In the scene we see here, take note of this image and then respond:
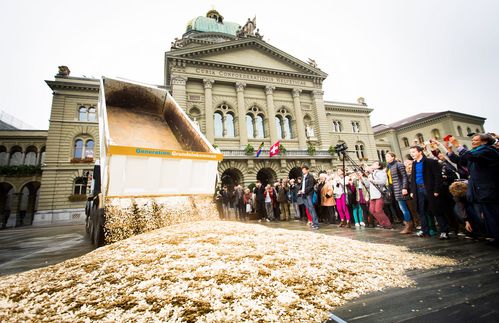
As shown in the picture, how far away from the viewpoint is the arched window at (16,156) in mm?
21758

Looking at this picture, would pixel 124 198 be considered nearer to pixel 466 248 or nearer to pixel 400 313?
pixel 400 313

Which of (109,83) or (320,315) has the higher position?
(109,83)

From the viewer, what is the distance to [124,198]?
3469mm

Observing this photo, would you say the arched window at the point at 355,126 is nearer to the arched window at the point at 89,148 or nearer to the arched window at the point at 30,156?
the arched window at the point at 89,148

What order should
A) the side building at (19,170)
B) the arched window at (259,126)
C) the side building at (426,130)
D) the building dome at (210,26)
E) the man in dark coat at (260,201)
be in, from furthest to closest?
the side building at (426,130) < the building dome at (210,26) < the arched window at (259,126) < the side building at (19,170) < the man in dark coat at (260,201)

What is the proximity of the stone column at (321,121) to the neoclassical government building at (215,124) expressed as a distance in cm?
11

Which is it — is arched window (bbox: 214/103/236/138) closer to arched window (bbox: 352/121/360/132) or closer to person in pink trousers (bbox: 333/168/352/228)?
person in pink trousers (bbox: 333/168/352/228)

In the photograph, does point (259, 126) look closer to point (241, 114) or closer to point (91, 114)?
point (241, 114)

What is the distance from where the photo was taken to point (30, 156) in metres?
22.8

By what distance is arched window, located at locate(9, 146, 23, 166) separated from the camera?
2176cm

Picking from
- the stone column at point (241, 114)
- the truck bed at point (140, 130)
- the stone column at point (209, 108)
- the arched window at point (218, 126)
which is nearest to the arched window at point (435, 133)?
the stone column at point (241, 114)

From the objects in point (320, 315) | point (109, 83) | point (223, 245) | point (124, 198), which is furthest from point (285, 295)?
point (109, 83)

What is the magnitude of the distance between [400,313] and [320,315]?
0.52 meters

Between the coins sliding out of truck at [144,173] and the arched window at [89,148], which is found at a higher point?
the arched window at [89,148]
